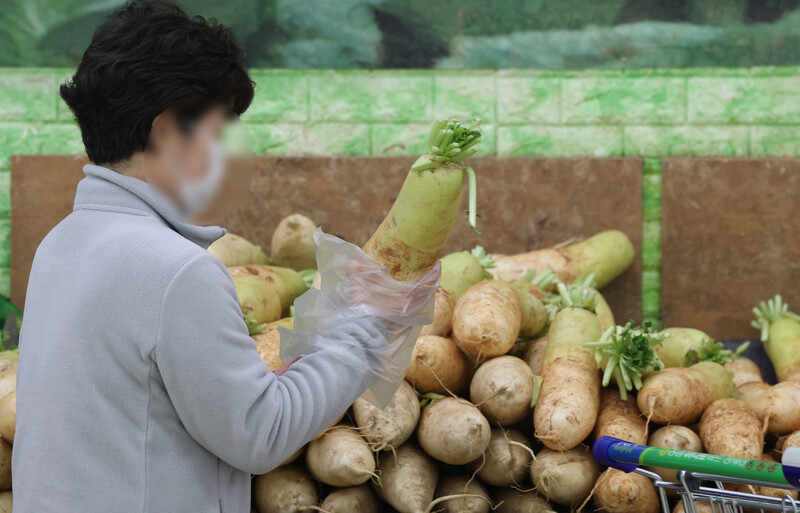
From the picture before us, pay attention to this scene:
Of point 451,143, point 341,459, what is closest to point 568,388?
point 341,459

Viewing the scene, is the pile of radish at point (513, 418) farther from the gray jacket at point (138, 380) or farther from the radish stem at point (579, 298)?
the gray jacket at point (138, 380)

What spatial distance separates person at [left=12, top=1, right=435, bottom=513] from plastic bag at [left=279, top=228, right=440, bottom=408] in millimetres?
→ 125

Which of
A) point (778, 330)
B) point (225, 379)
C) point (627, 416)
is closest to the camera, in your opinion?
point (225, 379)

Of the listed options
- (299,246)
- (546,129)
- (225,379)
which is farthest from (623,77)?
(225,379)

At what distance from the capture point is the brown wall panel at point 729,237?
3717 mm

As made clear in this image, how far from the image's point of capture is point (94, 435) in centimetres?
126

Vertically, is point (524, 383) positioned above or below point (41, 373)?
below

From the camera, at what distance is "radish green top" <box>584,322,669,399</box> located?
8.16 feet

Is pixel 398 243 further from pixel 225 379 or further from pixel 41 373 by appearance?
pixel 41 373

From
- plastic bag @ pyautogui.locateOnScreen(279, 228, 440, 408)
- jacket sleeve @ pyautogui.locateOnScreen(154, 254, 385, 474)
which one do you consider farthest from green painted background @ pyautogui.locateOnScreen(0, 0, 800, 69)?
jacket sleeve @ pyautogui.locateOnScreen(154, 254, 385, 474)

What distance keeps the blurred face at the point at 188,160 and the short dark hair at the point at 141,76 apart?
2 centimetres

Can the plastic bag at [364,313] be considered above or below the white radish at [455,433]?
above

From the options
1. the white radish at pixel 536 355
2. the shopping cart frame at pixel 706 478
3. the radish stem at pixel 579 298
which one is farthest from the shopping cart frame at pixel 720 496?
the radish stem at pixel 579 298

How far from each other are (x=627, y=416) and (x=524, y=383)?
312 millimetres
